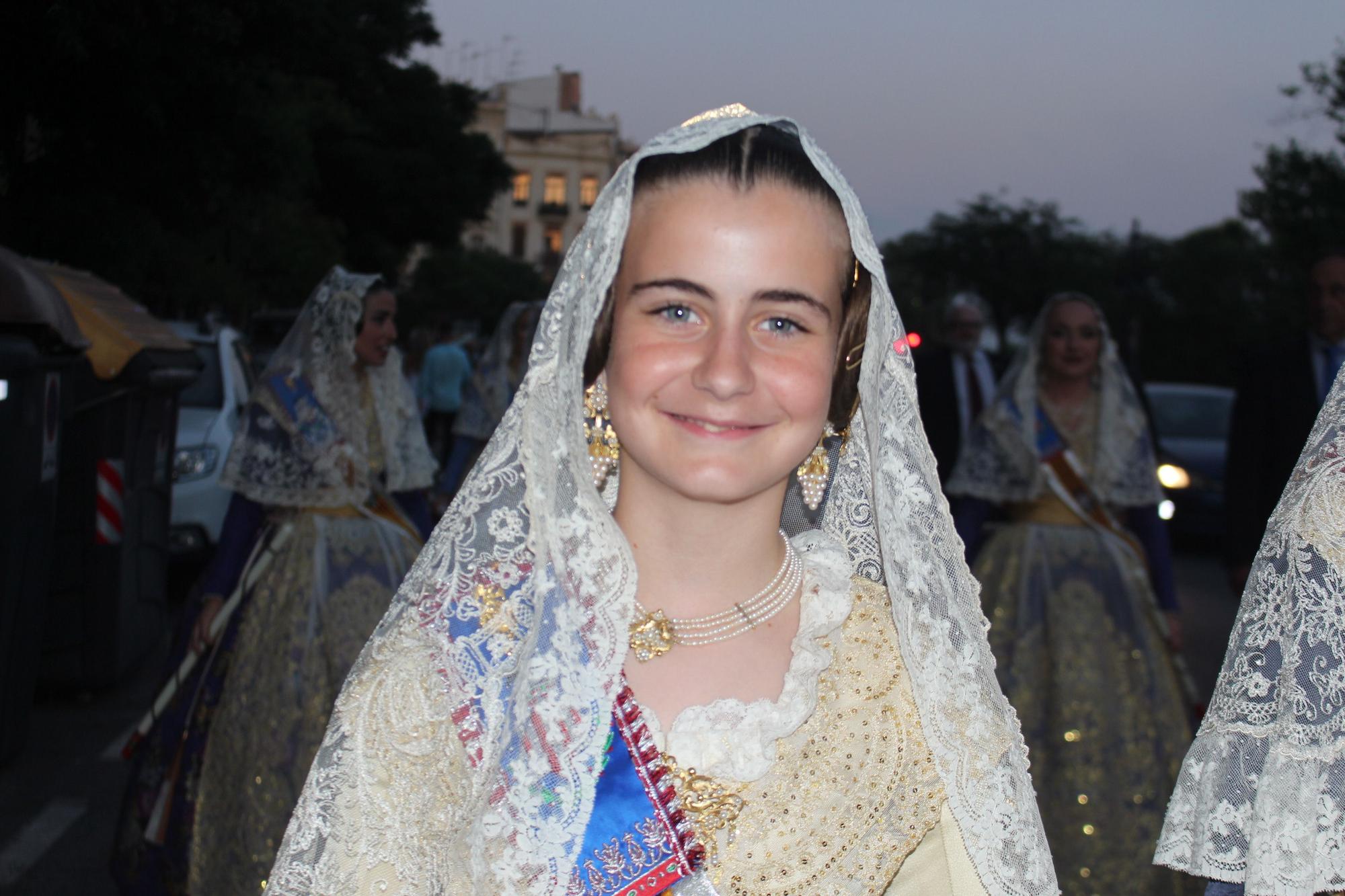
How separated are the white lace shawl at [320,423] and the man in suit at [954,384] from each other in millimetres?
2611

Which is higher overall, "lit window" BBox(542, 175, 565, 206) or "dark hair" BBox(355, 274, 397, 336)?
"lit window" BBox(542, 175, 565, 206)

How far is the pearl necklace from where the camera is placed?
6.17 feet

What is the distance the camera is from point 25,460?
576 cm

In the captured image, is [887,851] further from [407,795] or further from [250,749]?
[250,749]

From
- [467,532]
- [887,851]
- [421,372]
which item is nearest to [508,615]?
[467,532]

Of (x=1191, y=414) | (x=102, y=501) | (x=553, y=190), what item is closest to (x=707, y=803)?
(x=102, y=501)

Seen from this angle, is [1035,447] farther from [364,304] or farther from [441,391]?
[441,391]

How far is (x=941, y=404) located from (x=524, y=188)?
94.0 meters

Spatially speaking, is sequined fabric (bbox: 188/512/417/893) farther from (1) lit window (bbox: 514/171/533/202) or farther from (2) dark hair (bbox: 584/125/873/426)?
(1) lit window (bbox: 514/171/533/202)

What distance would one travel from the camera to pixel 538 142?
93312 mm

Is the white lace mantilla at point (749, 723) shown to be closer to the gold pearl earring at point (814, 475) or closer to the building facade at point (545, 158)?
the gold pearl earring at point (814, 475)

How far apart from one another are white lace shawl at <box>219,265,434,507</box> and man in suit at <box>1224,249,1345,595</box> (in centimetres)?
320

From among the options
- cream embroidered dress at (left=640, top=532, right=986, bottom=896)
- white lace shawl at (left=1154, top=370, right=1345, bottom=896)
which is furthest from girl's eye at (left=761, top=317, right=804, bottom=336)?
white lace shawl at (left=1154, top=370, right=1345, bottom=896)

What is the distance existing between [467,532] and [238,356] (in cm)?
1006
